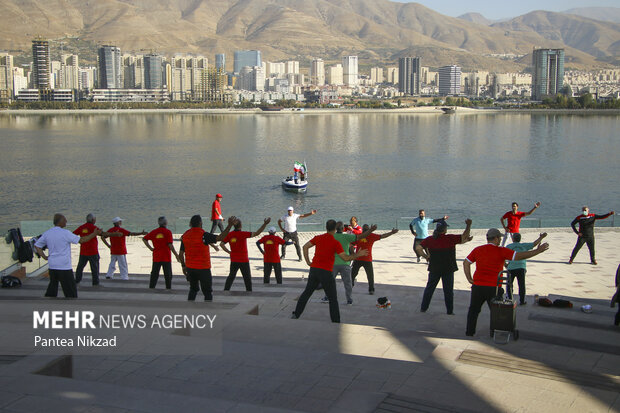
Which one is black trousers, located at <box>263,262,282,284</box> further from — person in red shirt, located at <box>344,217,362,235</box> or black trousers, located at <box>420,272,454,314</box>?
black trousers, located at <box>420,272,454,314</box>

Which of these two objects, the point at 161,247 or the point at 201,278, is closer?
the point at 201,278

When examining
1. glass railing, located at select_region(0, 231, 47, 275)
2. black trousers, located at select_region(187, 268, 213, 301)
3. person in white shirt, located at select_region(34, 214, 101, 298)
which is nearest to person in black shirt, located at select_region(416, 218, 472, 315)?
black trousers, located at select_region(187, 268, 213, 301)

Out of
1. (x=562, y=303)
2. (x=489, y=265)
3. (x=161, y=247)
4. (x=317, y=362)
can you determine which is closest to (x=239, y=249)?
(x=161, y=247)

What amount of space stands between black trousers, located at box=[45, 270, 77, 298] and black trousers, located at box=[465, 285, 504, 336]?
15.8ft

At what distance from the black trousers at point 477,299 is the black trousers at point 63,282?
4.80 metres

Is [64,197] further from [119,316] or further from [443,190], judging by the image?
[119,316]

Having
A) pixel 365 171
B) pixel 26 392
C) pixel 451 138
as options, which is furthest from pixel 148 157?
pixel 26 392

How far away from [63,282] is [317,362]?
372cm

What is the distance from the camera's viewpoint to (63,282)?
7926 millimetres

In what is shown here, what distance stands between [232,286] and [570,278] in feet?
20.2

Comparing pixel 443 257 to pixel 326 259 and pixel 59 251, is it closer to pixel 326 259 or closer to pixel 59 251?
Result: pixel 326 259

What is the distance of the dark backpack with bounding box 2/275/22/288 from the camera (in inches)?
373

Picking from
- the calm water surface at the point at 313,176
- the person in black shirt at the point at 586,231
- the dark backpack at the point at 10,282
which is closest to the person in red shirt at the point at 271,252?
the dark backpack at the point at 10,282

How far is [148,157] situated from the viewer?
69.6m
